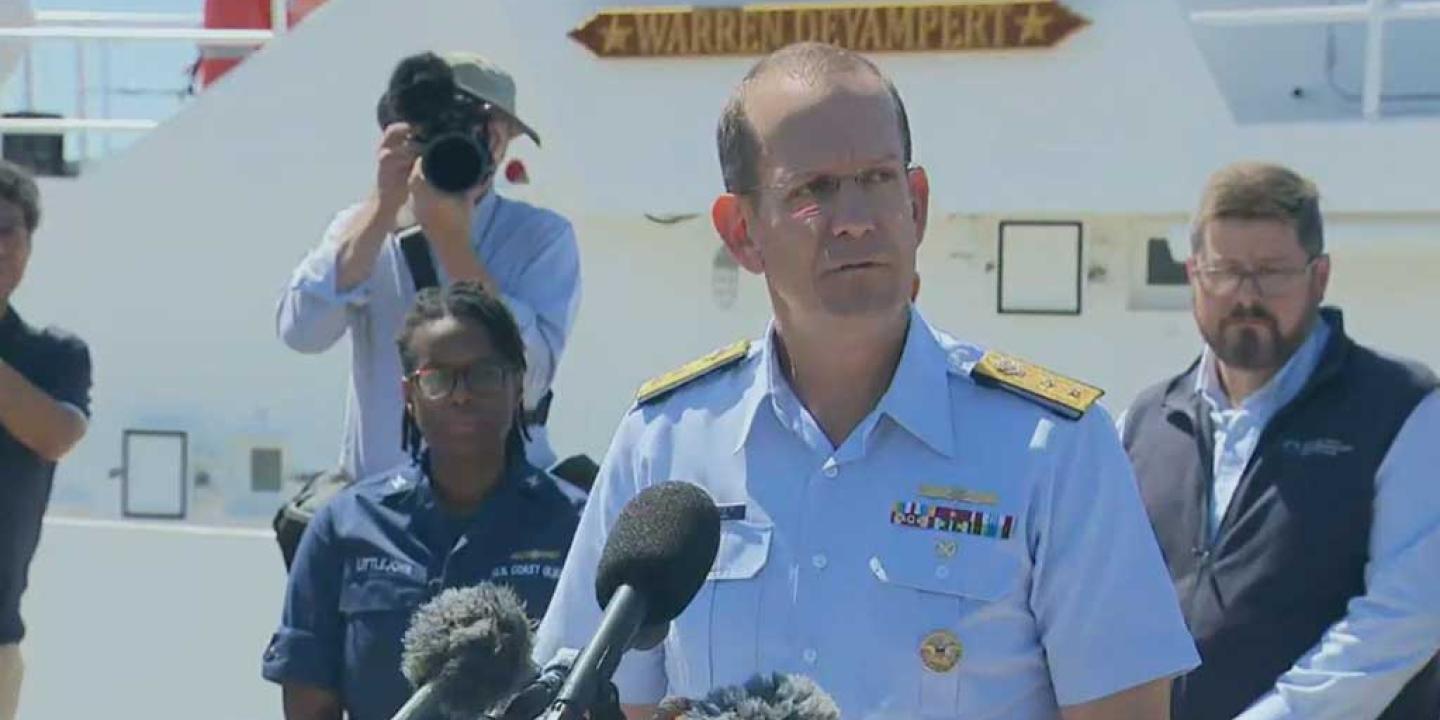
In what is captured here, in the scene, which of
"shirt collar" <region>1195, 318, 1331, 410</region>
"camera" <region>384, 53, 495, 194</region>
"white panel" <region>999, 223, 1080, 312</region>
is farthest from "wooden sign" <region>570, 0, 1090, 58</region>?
"shirt collar" <region>1195, 318, 1331, 410</region>

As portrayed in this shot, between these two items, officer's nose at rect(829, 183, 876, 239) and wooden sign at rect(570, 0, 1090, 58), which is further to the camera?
wooden sign at rect(570, 0, 1090, 58)

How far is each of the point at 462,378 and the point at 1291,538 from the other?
51.7 inches

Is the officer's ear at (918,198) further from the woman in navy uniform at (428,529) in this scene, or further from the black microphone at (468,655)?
the woman in navy uniform at (428,529)

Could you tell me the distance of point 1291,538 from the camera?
294 centimetres

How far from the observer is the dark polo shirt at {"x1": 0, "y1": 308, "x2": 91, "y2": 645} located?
3.88 metres

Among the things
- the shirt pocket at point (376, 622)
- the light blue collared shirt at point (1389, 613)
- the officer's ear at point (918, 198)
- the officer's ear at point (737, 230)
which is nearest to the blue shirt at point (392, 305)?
the shirt pocket at point (376, 622)

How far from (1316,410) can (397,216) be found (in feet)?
5.57

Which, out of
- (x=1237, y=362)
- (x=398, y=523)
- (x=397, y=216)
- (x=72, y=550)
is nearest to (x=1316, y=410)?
(x=1237, y=362)

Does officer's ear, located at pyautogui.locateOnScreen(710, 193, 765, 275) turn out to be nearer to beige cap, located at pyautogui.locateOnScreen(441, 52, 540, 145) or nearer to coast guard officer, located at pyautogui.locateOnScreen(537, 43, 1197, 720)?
coast guard officer, located at pyautogui.locateOnScreen(537, 43, 1197, 720)

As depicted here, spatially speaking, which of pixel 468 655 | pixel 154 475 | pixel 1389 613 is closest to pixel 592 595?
pixel 468 655

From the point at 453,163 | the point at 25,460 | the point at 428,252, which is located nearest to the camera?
the point at 453,163

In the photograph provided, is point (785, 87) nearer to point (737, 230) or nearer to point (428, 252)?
point (737, 230)

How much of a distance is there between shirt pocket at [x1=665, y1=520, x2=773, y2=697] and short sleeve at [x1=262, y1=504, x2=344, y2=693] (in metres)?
1.44

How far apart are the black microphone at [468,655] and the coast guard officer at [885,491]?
49 centimetres
